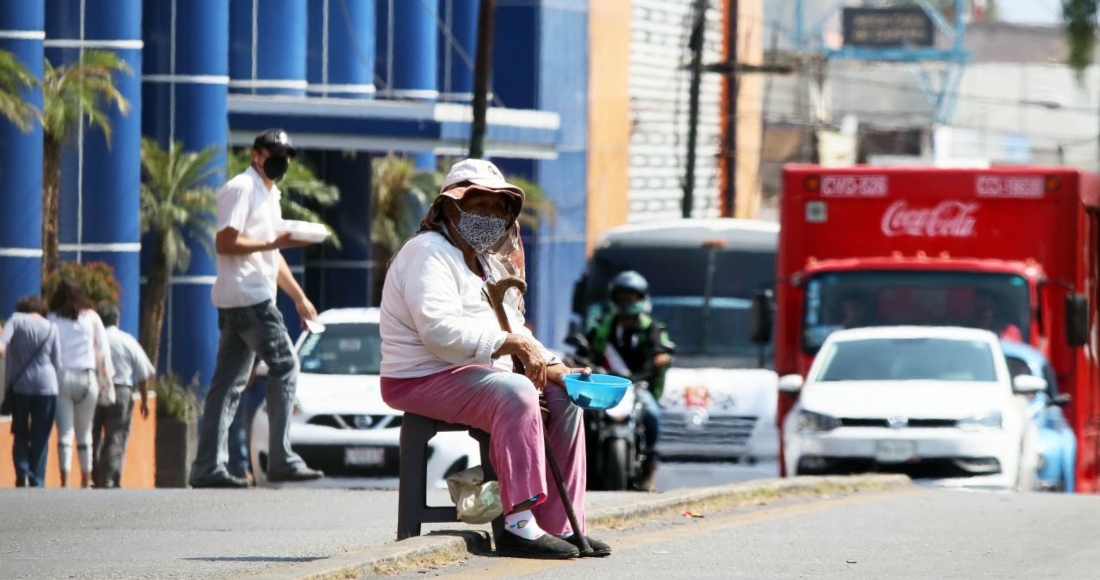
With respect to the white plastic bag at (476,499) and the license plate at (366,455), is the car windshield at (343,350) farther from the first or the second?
the white plastic bag at (476,499)

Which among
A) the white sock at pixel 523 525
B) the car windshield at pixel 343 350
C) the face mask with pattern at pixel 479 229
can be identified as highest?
the face mask with pattern at pixel 479 229

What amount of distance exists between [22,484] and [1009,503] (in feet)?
22.3

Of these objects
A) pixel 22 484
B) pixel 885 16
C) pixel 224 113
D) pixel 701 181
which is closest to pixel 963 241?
pixel 22 484

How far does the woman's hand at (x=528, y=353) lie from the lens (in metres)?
7.90

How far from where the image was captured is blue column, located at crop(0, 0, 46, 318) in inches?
795

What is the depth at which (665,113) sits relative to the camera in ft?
147

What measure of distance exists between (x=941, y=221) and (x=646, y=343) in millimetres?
4046

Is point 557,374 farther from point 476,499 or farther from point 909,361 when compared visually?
point 909,361

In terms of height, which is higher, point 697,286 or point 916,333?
point 916,333

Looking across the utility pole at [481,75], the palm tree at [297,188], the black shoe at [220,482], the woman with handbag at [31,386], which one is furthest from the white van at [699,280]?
the black shoe at [220,482]

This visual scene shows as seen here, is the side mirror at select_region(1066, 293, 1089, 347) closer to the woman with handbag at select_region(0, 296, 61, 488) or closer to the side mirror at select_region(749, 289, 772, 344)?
the side mirror at select_region(749, 289, 772, 344)

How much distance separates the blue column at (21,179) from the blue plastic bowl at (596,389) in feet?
43.1

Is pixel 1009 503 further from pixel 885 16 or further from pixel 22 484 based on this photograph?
pixel 885 16

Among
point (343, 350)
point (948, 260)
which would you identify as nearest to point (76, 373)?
point (343, 350)
